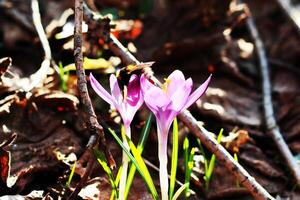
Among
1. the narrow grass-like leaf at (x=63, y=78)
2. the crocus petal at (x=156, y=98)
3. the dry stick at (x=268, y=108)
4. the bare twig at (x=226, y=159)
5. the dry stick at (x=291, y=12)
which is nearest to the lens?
the crocus petal at (x=156, y=98)

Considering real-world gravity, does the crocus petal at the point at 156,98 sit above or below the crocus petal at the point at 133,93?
below

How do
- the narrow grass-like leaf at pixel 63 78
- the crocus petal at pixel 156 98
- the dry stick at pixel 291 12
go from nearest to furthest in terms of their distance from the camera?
the crocus petal at pixel 156 98 < the narrow grass-like leaf at pixel 63 78 < the dry stick at pixel 291 12

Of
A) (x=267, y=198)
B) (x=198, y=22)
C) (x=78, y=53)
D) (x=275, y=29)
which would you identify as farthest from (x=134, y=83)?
(x=275, y=29)

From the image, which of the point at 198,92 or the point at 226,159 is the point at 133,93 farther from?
the point at 226,159

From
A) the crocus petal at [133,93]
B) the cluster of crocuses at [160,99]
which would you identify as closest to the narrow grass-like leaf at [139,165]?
the cluster of crocuses at [160,99]

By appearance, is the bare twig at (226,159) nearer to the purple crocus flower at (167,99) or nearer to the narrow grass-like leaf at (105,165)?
the purple crocus flower at (167,99)

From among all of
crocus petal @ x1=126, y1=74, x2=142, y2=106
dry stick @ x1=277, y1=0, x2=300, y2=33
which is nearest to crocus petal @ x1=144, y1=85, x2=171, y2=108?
crocus petal @ x1=126, y1=74, x2=142, y2=106

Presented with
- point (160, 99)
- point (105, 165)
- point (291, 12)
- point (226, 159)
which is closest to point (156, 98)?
point (160, 99)

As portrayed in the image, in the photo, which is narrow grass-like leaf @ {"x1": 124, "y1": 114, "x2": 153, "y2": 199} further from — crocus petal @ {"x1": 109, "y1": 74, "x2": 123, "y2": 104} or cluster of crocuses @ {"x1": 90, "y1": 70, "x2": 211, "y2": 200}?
crocus petal @ {"x1": 109, "y1": 74, "x2": 123, "y2": 104}
